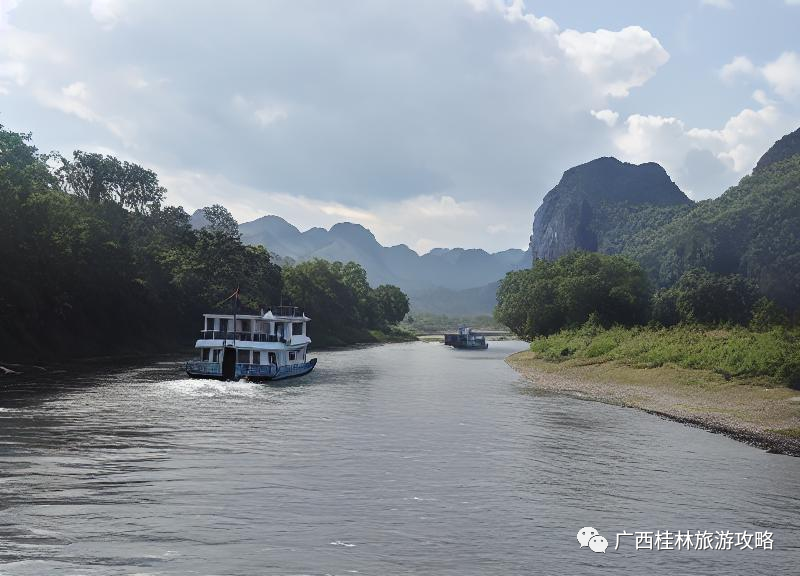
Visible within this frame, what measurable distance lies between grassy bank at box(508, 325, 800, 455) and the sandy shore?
0.16 ft

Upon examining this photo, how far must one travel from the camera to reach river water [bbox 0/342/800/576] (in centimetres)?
1761

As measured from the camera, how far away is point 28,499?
2158 cm

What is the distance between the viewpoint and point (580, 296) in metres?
114

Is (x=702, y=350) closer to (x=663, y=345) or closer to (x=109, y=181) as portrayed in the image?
(x=663, y=345)

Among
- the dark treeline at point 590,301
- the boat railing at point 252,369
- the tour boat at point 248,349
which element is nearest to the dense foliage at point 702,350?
the dark treeline at point 590,301

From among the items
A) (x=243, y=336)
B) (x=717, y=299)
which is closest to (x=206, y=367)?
(x=243, y=336)

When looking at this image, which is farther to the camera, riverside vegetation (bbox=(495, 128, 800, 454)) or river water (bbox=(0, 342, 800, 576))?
riverside vegetation (bbox=(495, 128, 800, 454))

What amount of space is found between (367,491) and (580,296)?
95.8 metres

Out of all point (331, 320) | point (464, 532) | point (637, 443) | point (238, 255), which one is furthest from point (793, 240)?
point (464, 532)

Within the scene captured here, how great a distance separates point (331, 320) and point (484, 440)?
16131 centimetres

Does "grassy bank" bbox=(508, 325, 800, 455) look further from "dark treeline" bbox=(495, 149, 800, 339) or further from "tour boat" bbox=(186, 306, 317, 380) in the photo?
"tour boat" bbox=(186, 306, 317, 380)

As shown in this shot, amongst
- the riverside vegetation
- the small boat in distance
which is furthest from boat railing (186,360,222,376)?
the small boat in distance

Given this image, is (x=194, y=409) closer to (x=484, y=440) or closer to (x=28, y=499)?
(x=484, y=440)

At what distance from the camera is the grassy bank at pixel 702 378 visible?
40438 millimetres
